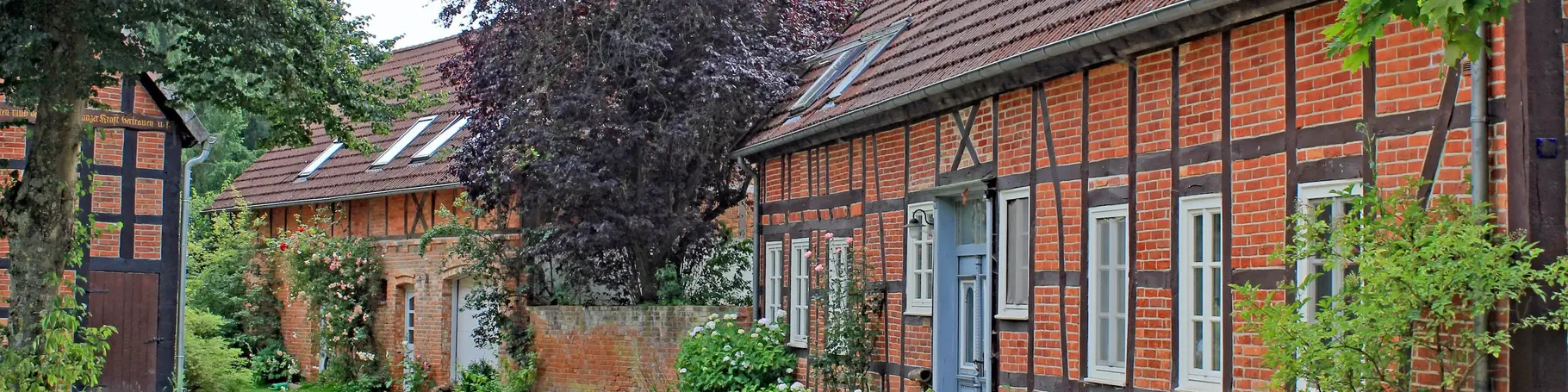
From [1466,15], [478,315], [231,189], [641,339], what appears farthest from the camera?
[231,189]

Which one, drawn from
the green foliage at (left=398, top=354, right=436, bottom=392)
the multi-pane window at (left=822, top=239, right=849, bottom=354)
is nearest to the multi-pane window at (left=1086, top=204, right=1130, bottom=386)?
the multi-pane window at (left=822, top=239, right=849, bottom=354)

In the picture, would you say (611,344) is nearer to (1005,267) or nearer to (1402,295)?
(1005,267)

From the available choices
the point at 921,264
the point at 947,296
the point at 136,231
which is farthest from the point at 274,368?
the point at 947,296

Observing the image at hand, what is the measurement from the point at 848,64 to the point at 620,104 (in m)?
2.66

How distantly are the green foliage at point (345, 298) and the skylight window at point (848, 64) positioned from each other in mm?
9681

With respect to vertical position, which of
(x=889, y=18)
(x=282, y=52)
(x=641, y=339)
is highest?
(x=889, y=18)

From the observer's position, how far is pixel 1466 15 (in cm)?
602

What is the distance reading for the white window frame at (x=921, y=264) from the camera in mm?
13344

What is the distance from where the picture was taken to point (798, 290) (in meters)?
16.4

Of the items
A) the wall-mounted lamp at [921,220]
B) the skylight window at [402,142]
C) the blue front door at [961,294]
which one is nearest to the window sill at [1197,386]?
the blue front door at [961,294]

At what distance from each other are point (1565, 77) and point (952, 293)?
21.8 feet

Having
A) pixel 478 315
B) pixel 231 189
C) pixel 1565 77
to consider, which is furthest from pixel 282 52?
pixel 231 189

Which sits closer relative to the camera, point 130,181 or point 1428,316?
point 1428,316

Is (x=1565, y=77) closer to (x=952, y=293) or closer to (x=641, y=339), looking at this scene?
(x=952, y=293)
